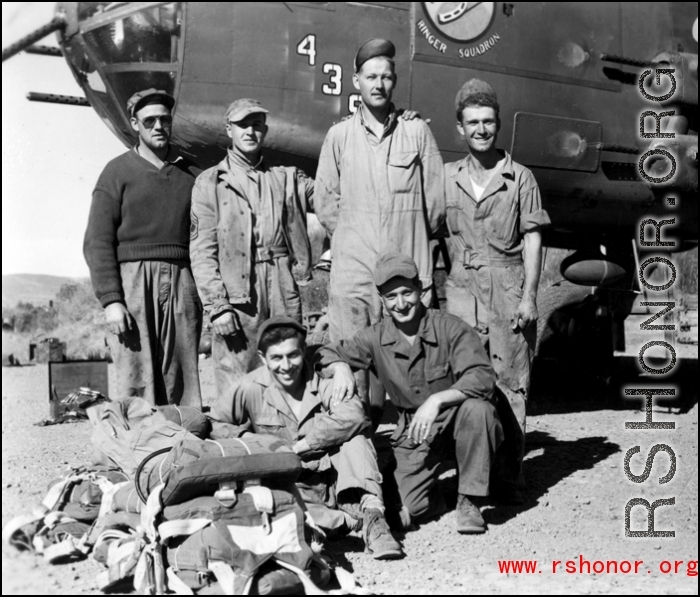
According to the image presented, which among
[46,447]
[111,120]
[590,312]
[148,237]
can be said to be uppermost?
[111,120]

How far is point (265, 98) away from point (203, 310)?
6.57ft

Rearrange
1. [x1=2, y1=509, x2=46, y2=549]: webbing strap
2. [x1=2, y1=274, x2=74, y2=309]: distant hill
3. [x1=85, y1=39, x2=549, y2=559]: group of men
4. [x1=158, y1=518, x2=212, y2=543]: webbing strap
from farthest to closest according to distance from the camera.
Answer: [x1=2, y1=274, x2=74, y2=309]: distant hill, [x1=85, y1=39, x2=549, y2=559]: group of men, [x1=2, y1=509, x2=46, y2=549]: webbing strap, [x1=158, y1=518, x2=212, y2=543]: webbing strap

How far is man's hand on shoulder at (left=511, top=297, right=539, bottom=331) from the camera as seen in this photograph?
4055mm

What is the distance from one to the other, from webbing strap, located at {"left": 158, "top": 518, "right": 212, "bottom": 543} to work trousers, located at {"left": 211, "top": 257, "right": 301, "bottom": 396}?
1197mm

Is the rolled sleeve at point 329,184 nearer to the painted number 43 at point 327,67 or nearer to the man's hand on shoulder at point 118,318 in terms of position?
the man's hand on shoulder at point 118,318

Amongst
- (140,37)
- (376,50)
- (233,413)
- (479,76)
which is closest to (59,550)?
(233,413)

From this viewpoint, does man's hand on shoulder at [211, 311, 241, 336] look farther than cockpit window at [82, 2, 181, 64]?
No

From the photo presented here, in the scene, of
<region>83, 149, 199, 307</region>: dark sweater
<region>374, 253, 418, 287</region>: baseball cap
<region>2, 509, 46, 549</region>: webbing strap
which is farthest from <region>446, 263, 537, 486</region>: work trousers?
<region>2, 509, 46, 549</region>: webbing strap

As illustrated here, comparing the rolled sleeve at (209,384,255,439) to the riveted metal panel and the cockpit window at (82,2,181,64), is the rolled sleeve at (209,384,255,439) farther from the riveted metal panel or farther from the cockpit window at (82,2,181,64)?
the riveted metal panel

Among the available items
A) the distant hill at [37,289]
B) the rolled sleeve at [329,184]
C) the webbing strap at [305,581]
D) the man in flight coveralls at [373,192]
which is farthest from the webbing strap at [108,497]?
the distant hill at [37,289]

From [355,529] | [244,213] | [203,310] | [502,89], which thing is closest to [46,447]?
[203,310]

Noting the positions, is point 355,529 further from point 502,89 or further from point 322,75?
point 502,89

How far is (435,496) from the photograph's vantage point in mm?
3744

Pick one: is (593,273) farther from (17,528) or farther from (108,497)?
(17,528)
